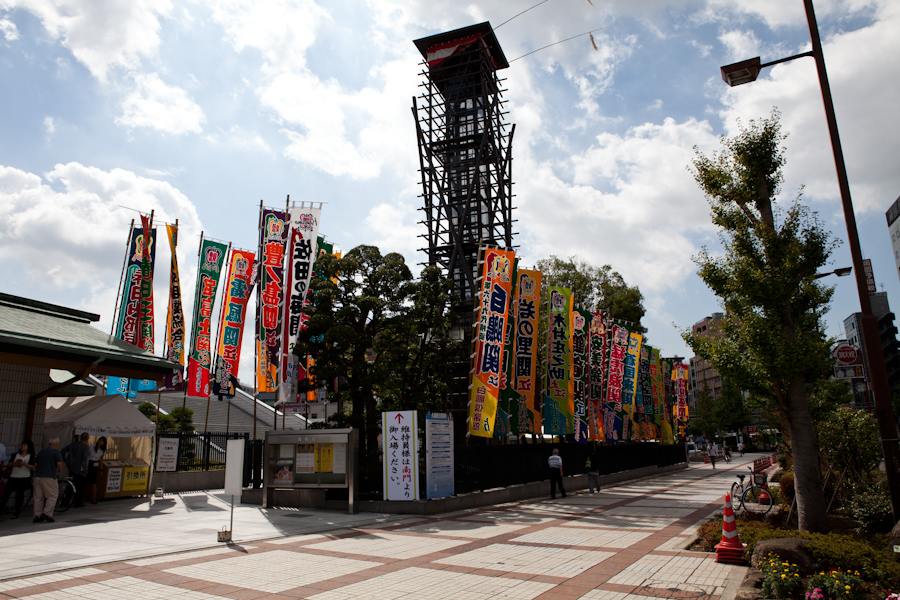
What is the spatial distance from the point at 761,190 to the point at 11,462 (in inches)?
687

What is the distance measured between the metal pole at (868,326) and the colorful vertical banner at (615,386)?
18.2m

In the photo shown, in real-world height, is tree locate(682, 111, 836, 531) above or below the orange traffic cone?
above

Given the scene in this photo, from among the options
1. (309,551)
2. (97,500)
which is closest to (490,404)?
(309,551)

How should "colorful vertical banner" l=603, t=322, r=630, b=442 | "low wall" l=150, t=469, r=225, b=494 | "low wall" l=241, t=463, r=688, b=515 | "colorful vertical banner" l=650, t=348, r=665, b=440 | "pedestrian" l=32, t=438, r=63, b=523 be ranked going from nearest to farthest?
"pedestrian" l=32, t=438, r=63, b=523
"low wall" l=241, t=463, r=688, b=515
"low wall" l=150, t=469, r=225, b=494
"colorful vertical banner" l=603, t=322, r=630, b=442
"colorful vertical banner" l=650, t=348, r=665, b=440

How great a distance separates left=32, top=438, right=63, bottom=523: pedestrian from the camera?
38.8ft

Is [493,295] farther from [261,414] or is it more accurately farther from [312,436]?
[261,414]

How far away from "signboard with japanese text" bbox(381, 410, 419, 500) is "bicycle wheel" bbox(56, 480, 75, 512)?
7.82m

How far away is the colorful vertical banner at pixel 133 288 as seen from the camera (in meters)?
20.0

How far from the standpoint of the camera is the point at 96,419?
51.1ft

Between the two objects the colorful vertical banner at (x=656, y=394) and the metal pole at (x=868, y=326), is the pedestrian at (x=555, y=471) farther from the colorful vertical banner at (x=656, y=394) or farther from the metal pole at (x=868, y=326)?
the colorful vertical banner at (x=656, y=394)

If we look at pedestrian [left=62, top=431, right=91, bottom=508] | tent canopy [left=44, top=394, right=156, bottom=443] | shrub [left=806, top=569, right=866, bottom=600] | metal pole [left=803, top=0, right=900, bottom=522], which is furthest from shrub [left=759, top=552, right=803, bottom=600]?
tent canopy [left=44, top=394, right=156, bottom=443]

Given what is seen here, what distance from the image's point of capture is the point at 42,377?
1501 centimetres

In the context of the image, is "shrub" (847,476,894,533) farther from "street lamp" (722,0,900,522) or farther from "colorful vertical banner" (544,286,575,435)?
"colorful vertical banner" (544,286,575,435)

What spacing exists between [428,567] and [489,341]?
930cm
